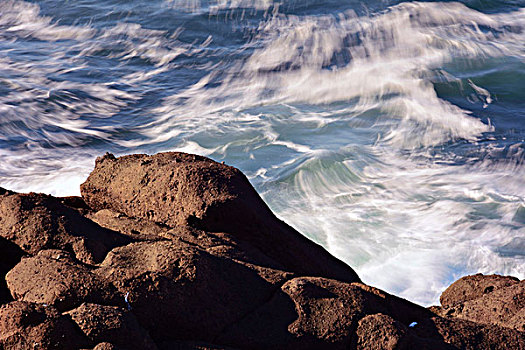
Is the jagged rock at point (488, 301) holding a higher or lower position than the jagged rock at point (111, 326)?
lower

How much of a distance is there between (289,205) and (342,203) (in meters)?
0.57

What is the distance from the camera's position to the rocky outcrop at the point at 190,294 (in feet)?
6.57

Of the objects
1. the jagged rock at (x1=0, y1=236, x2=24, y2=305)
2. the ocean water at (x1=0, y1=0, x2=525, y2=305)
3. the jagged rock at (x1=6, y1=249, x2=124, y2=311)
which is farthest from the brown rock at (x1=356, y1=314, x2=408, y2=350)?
the ocean water at (x1=0, y1=0, x2=525, y2=305)

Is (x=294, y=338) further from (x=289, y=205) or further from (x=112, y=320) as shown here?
(x=289, y=205)

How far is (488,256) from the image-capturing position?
5859 mm

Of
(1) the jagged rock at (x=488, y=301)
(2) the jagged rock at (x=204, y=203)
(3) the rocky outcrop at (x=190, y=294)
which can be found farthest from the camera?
(2) the jagged rock at (x=204, y=203)

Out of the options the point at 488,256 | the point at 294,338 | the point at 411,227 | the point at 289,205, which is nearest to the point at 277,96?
the point at 289,205

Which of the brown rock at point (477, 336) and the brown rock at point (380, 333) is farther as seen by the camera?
the brown rock at point (477, 336)

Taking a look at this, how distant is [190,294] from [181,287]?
41 millimetres

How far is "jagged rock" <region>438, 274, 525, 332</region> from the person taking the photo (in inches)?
106

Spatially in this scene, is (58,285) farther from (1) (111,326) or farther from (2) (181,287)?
(2) (181,287)

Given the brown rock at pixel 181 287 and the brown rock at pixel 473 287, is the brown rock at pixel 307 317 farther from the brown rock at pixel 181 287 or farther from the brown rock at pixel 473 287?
the brown rock at pixel 473 287

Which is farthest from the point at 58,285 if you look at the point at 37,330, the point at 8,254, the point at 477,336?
the point at 477,336

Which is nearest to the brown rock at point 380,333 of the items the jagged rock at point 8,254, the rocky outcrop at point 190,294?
the rocky outcrop at point 190,294
